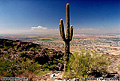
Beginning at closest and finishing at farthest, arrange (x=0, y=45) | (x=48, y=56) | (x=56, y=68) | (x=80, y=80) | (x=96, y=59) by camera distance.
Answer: (x=80, y=80) < (x=96, y=59) < (x=56, y=68) < (x=48, y=56) < (x=0, y=45)

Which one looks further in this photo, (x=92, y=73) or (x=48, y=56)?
(x=48, y=56)

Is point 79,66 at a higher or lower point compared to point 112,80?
higher

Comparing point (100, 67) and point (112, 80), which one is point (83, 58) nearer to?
point (100, 67)

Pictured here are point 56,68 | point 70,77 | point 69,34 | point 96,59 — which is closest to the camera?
point 70,77

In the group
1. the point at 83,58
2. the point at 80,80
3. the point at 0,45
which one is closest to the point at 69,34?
the point at 83,58

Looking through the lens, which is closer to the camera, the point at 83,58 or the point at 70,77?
the point at 70,77

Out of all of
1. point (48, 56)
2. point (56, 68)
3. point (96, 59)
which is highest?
point (96, 59)

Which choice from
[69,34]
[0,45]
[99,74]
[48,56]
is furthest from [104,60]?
[0,45]

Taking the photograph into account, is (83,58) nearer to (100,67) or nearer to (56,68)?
(100,67)

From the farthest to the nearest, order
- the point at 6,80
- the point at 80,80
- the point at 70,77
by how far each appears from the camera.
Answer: the point at 70,77 → the point at 80,80 → the point at 6,80
